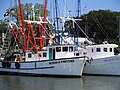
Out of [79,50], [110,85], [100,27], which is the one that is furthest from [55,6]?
[100,27]

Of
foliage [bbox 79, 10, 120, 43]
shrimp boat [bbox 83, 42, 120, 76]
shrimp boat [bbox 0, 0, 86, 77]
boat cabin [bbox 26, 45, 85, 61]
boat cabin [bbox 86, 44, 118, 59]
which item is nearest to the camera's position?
shrimp boat [bbox 0, 0, 86, 77]

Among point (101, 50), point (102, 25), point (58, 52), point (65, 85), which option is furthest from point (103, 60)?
point (102, 25)

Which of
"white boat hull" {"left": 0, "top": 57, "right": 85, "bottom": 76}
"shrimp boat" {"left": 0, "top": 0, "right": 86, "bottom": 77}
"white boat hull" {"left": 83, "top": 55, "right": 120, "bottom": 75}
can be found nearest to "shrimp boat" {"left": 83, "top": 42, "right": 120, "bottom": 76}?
"white boat hull" {"left": 83, "top": 55, "right": 120, "bottom": 75}

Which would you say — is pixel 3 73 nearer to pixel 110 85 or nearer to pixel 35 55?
pixel 35 55

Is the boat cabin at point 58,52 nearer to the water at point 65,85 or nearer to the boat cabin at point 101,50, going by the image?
the boat cabin at point 101,50

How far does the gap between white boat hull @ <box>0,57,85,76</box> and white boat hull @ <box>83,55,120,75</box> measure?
324 centimetres

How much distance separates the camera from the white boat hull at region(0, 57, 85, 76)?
108 ft

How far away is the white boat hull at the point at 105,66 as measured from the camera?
3453 centimetres

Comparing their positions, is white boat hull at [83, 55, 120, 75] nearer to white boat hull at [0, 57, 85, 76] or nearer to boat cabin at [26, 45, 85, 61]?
boat cabin at [26, 45, 85, 61]

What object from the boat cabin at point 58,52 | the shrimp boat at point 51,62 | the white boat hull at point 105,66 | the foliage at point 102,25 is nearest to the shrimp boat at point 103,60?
the white boat hull at point 105,66

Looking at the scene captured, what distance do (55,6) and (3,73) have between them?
1006 centimetres

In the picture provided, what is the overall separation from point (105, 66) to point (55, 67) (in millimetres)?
5512

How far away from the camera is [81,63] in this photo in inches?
1287

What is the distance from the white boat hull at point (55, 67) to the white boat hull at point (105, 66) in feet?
10.6
